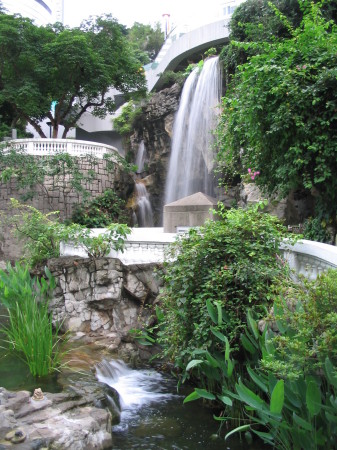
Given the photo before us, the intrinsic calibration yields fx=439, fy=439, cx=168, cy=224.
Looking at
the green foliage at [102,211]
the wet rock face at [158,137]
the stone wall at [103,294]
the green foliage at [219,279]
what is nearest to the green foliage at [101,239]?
the stone wall at [103,294]

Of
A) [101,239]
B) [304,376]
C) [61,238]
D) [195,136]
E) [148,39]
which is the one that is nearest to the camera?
[304,376]

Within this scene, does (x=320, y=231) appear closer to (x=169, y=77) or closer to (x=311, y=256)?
(x=311, y=256)

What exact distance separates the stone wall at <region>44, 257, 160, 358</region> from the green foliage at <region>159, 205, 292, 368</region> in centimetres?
248

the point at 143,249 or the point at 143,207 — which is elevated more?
the point at 143,207

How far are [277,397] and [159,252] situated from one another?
5209 mm

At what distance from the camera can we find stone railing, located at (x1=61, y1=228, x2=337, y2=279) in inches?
209

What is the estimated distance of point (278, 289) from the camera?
4.37 meters

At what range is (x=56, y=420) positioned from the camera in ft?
13.7

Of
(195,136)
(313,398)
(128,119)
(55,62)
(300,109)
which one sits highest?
(55,62)

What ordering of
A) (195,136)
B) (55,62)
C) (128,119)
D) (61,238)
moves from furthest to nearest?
1. (128,119)
2. (55,62)
3. (195,136)
4. (61,238)

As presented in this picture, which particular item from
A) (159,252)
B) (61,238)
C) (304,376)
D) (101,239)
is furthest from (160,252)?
(304,376)

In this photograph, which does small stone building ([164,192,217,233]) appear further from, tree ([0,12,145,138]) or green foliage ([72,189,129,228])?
tree ([0,12,145,138])

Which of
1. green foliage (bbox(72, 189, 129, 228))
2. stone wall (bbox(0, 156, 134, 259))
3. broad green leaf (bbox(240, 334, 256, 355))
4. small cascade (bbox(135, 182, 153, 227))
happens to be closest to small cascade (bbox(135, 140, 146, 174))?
small cascade (bbox(135, 182, 153, 227))

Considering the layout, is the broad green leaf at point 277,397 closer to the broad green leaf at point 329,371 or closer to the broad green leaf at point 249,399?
the broad green leaf at point 249,399
